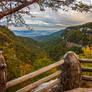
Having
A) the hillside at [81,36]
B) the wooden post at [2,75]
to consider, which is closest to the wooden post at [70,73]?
the wooden post at [2,75]

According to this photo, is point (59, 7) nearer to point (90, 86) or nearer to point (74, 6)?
point (74, 6)

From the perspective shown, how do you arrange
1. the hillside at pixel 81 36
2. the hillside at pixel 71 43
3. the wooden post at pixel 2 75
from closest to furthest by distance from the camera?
the wooden post at pixel 2 75, the hillside at pixel 71 43, the hillside at pixel 81 36

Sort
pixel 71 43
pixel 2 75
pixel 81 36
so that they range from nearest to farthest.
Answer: pixel 2 75, pixel 81 36, pixel 71 43

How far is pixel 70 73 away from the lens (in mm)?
2963

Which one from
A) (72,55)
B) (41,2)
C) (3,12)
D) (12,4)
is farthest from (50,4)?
(72,55)

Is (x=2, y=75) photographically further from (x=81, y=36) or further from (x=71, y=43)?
Result: (x=71, y=43)

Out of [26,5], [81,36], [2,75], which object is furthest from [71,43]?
[2,75]

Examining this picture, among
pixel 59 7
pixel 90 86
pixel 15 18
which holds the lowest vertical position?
pixel 90 86

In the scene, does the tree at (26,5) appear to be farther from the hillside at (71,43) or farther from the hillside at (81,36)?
the hillside at (81,36)

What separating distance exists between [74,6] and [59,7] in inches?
20.1

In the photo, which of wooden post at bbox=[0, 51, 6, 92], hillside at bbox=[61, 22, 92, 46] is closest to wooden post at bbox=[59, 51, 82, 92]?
wooden post at bbox=[0, 51, 6, 92]

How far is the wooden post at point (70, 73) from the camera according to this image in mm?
2953

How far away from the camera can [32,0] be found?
398cm

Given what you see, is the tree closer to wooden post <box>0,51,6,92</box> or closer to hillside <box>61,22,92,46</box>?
wooden post <box>0,51,6,92</box>
